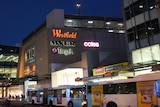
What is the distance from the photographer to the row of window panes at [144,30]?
31.0m

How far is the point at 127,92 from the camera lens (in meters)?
20.5

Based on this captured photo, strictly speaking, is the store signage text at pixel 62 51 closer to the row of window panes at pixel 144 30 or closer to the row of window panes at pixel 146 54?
the row of window panes at pixel 144 30

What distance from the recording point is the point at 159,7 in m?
30.2

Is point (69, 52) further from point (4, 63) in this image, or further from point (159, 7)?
point (4, 63)

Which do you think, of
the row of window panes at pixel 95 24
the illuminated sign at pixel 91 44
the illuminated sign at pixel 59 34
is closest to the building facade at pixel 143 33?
the illuminated sign at pixel 59 34

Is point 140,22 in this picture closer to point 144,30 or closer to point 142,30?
point 142,30

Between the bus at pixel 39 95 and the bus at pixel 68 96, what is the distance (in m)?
1.71

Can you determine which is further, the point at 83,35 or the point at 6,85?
the point at 6,85

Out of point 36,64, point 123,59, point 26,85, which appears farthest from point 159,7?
point 26,85

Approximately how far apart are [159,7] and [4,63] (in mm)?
71146

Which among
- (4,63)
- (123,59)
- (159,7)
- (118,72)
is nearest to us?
(159,7)

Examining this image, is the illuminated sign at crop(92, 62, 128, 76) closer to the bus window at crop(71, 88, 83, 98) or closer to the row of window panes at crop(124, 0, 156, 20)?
the bus window at crop(71, 88, 83, 98)

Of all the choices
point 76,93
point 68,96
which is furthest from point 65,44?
point 76,93

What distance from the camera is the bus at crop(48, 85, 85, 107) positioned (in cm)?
2942
